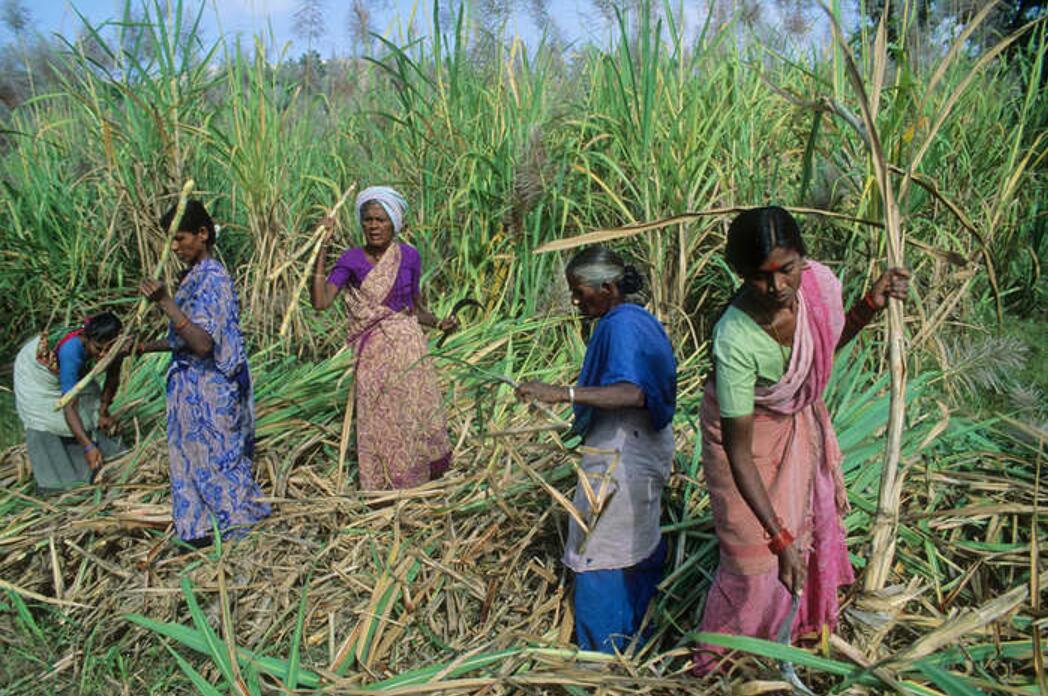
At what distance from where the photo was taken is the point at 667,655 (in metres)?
1.98

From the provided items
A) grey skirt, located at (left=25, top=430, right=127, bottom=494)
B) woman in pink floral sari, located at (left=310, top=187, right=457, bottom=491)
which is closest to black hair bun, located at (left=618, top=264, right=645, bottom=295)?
woman in pink floral sari, located at (left=310, top=187, right=457, bottom=491)

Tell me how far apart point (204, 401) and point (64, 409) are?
0.85 meters

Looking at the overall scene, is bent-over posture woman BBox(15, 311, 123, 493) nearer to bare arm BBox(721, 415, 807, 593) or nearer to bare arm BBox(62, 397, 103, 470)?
bare arm BBox(62, 397, 103, 470)

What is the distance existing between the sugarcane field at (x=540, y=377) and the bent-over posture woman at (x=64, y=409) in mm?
15

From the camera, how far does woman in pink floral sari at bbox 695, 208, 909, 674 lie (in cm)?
168

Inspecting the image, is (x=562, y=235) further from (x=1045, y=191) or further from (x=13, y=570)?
(x=13, y=570)

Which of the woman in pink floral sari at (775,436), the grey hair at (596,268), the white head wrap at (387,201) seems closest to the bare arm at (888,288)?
the woman in pink floral sari at (775,436)

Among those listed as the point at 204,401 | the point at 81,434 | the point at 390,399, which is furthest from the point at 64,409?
the point at 390,399

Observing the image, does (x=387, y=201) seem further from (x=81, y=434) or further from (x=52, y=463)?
(x=52, y=463)

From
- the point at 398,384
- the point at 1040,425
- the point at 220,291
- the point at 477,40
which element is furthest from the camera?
the point at 477,40

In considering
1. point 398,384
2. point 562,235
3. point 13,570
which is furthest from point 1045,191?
point 13,570

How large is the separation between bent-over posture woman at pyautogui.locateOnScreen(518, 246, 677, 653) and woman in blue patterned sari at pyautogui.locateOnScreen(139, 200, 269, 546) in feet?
4.68

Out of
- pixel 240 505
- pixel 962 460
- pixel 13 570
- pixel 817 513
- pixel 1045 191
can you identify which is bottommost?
pixel 13 570

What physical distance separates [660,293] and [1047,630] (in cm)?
195
